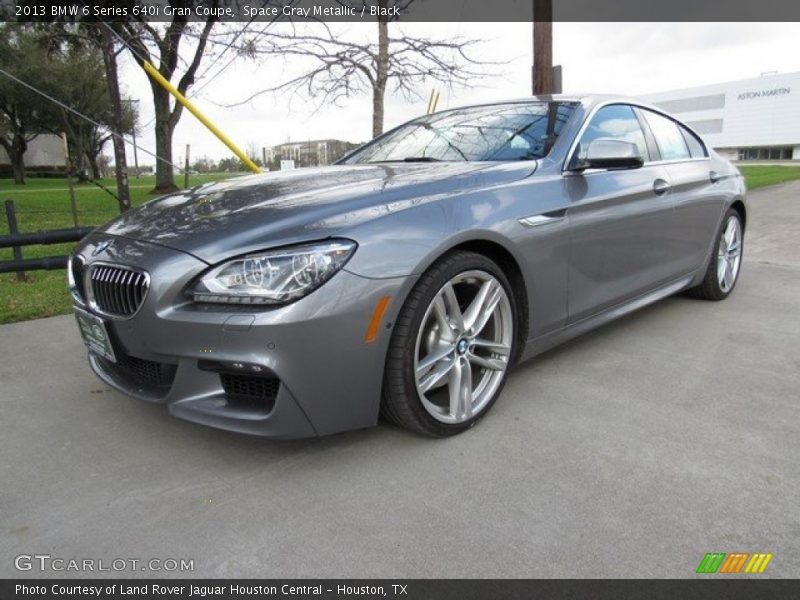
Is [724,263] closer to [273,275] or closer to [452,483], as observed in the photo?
[452,483]

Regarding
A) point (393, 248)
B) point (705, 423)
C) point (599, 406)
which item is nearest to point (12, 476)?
point (393, 248)

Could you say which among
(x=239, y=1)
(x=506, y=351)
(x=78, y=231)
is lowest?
(x=506, y=351)

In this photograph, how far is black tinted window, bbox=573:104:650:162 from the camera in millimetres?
3363

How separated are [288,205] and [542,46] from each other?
276 inches

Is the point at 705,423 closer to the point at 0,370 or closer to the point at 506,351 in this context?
the point at 506,351

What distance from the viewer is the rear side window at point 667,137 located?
410 centimetres

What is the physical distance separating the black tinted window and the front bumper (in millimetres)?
1667

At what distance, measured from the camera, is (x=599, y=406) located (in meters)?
2.97

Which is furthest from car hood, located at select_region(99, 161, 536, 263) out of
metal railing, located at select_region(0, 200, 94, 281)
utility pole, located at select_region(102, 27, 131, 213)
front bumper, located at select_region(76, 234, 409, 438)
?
utility pole, located at select_region(102, 27, 131, 213)

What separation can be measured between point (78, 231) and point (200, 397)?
11.4 ft

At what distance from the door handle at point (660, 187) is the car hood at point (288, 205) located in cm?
117
